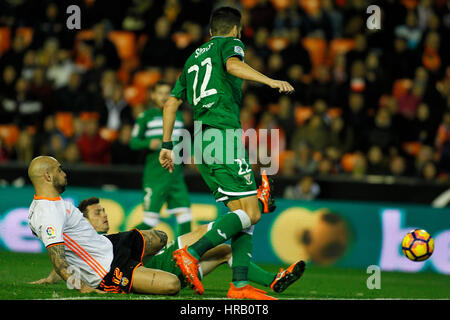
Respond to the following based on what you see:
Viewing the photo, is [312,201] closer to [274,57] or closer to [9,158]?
[274,57]

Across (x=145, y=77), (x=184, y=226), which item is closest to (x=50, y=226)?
(x=184, y=226)

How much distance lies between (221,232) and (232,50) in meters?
1.38

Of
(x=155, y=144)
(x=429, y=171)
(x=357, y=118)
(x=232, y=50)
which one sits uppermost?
(x=232, y=50)

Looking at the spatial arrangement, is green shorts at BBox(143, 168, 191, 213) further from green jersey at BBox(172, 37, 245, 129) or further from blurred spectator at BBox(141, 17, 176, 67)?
blurred spectator at BBox(141, 17, 176, 67)

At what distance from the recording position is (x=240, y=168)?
6145 millimetres

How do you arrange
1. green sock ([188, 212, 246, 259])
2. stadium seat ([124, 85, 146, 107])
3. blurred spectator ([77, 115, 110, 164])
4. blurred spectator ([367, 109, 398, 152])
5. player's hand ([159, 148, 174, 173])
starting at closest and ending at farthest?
green sock ([188, 212, 246, 259]) → player's hand ([159, 148, 174, 173]) → blurred spectator ([77, 115, 110, 164]) → blurred spectator ([367, 109, 398, 152]) → stadium seat ([124, 85, 146, 107])

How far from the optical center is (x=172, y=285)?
19.9 ft

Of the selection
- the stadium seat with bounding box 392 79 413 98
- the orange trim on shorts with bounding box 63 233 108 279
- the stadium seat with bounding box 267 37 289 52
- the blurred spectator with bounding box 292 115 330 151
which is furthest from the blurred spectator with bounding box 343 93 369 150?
the orange trim on shorts with bounding box 63 233 108 279

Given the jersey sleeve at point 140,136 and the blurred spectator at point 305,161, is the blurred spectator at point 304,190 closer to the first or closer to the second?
the blurred spectator at point 305,161

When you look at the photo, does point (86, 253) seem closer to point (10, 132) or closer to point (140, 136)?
point (140, 136)

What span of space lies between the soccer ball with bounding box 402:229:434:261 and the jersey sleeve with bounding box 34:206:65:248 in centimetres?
336

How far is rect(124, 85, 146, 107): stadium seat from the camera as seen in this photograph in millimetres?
14664

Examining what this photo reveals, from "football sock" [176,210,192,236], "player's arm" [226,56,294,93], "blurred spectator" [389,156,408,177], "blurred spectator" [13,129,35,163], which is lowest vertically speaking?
"football sock" [176,210,192,236]

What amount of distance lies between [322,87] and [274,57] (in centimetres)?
105
